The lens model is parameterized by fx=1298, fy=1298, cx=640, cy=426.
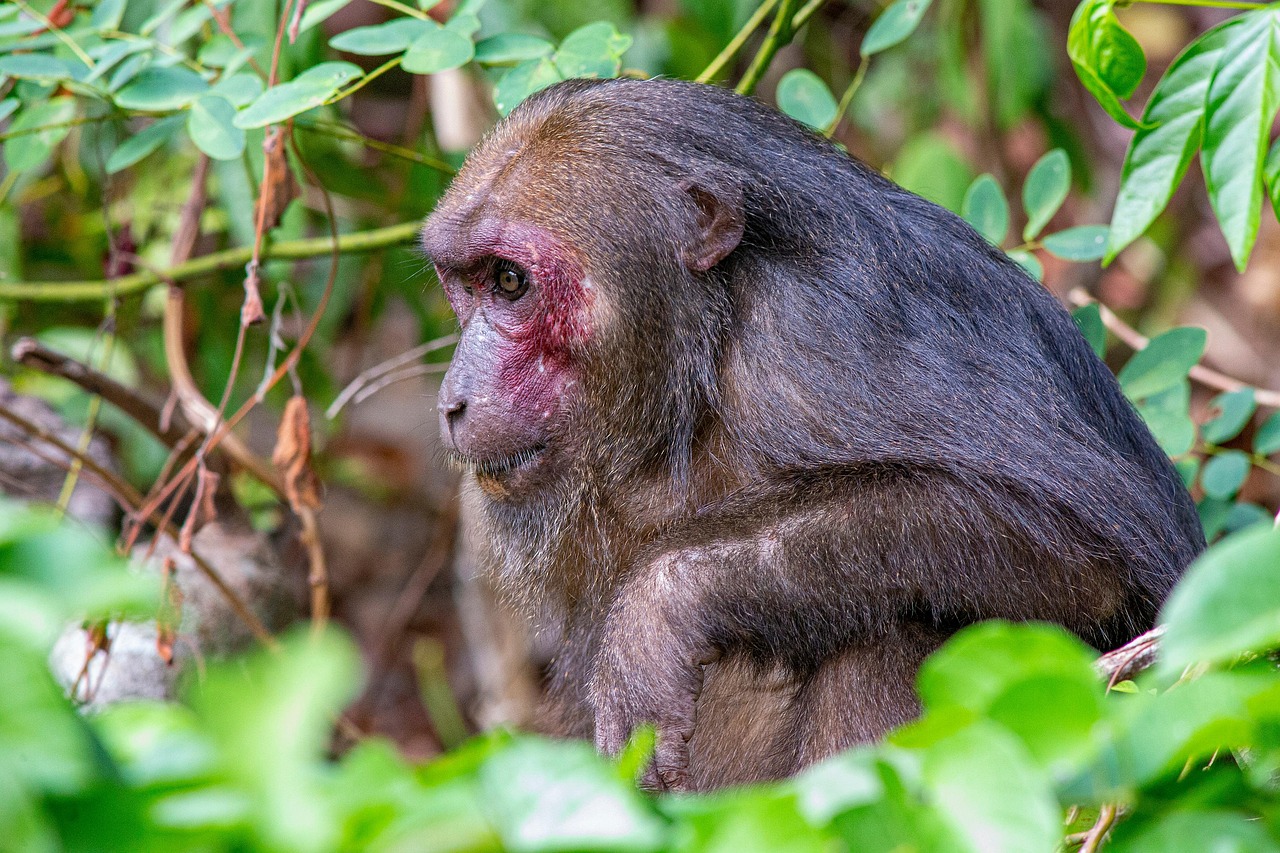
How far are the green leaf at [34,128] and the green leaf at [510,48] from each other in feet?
3.97

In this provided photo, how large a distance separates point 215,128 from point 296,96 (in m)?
0.30

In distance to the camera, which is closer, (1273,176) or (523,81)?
(1273,176)

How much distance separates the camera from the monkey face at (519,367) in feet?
10.2

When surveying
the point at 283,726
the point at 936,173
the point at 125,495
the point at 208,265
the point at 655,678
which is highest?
the point at 283,726

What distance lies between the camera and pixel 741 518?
2865mm

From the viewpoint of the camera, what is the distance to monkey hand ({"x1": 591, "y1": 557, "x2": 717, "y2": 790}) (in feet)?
8.81

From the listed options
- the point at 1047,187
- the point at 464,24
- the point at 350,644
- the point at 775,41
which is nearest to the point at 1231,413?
the point at 1047,187

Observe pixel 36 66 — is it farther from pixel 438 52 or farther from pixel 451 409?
pixel 451 409

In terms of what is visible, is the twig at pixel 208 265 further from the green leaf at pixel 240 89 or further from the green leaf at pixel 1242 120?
the green leaf at pixel 1242 120

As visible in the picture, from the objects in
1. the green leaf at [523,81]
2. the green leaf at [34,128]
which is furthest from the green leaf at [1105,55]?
the green leaf at [34,128]

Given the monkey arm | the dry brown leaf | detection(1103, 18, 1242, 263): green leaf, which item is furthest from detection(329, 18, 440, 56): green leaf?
detection(1103, 18, 1242, 263): green leaf

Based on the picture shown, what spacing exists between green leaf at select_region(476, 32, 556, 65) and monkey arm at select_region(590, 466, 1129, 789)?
1417mm

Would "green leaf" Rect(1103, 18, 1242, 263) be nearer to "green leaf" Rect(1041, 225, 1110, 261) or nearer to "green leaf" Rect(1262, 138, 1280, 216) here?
"green leaf" Rect(1262, 138, 1280, 216)

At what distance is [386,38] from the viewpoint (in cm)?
344
